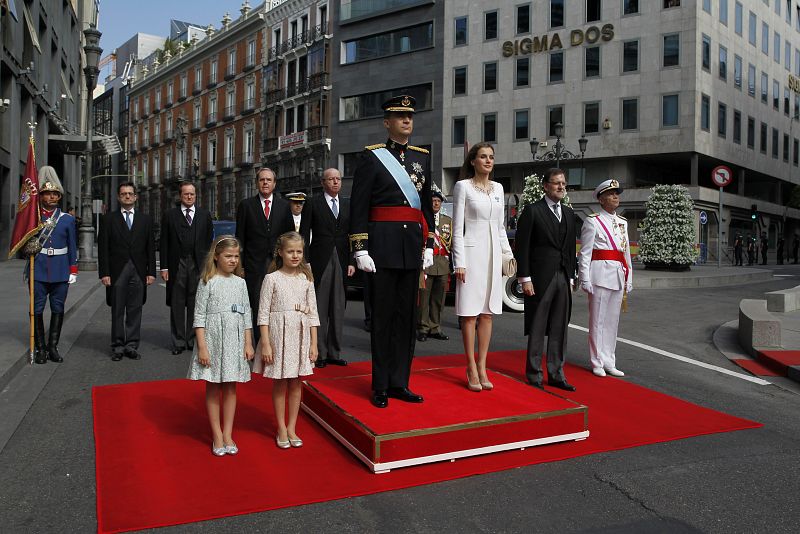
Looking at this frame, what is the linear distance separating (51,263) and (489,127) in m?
35.4

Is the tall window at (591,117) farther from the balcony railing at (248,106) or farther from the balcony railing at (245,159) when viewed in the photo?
the balcony railing at (248,106)

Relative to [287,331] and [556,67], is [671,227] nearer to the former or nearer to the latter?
[287,331]

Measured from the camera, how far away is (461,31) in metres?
41.4

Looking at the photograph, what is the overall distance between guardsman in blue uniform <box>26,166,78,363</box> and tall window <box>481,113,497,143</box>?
3469cm

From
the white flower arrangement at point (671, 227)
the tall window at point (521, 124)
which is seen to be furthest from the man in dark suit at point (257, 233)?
the tall window at point (521, 124)

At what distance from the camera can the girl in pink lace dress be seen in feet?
14.4

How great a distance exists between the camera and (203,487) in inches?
147

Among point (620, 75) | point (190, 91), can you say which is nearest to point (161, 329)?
point (620, 75)

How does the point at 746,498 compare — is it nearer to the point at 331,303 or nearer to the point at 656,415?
the point at 656,415

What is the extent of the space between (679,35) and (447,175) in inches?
599

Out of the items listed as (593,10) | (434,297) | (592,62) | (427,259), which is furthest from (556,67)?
(427,259)

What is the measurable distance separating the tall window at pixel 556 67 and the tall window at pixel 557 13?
5.49ft

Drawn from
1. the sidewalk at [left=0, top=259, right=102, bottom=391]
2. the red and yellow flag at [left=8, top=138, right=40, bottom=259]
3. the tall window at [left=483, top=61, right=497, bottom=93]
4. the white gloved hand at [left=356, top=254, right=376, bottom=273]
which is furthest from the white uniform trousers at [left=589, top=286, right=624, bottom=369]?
the tall window at [left=483, top=61, right=497, bottom=93]

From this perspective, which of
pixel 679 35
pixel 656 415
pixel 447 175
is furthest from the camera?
pixel 447 175
